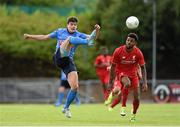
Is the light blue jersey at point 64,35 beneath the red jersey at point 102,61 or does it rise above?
above

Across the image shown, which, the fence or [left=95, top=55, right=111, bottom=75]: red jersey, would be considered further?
the fence

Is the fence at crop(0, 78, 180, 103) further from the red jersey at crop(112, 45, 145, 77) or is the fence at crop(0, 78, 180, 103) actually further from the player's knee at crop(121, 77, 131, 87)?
the player's knee at crop(121, 77, 131, 87)

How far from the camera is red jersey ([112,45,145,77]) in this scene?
20531 millimetres

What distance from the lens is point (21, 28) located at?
56.6 meters

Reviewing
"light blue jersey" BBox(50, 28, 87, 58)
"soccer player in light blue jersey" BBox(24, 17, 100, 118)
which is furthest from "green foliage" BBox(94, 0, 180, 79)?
"soccer player in light blue jersey" BBox(24, 17, 100, 118)

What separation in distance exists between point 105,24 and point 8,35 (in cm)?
766

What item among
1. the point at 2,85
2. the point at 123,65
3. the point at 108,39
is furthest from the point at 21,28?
the point at 123,65

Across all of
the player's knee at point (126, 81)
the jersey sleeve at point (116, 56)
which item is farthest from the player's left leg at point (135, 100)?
the jersey sleeve at point (116, 56)

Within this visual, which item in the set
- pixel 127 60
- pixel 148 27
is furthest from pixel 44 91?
pixel 127 60

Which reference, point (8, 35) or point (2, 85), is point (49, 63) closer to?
point (8, 35)

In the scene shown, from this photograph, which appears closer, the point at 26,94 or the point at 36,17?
the point at 26,94

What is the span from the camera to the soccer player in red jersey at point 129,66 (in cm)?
2030

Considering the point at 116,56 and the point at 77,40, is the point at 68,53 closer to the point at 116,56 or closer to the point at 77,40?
the point at 77,40

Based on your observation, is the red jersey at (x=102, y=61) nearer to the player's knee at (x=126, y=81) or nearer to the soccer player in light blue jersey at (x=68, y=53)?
the player's knee at (x=126, y=81)
